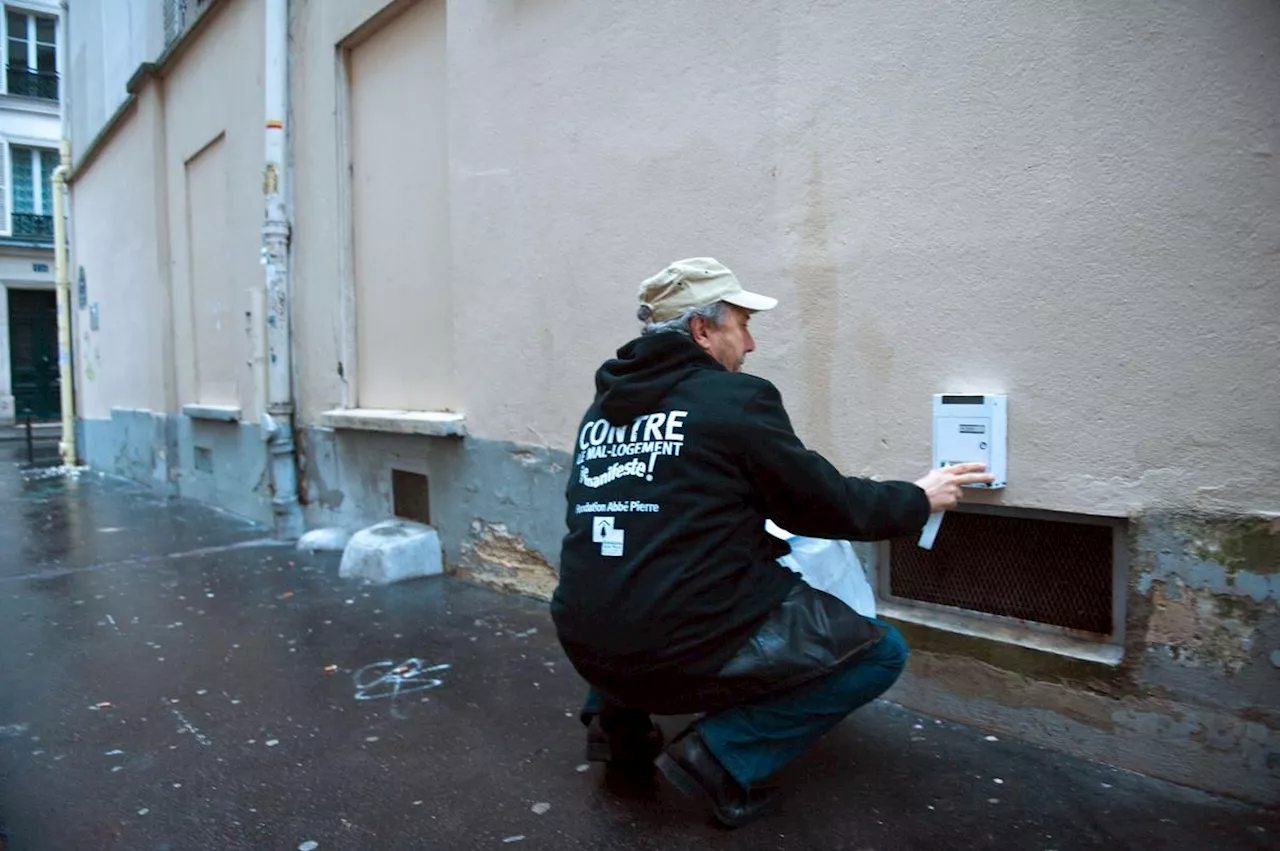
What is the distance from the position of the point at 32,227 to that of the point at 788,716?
24.6 metres

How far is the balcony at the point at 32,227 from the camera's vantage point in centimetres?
2091

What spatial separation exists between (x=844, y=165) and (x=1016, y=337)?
0.88m

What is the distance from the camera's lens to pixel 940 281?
294 cm

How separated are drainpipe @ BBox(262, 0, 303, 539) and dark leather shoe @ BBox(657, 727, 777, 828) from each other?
5.30m

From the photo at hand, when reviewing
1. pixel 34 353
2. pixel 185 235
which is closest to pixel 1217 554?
pixel 185 235

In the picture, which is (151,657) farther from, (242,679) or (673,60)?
(673,60)

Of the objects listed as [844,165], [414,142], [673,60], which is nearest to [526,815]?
[844,165]

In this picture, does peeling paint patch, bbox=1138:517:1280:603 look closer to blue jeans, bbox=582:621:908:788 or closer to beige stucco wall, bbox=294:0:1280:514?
beige stucco wall, bbox=294:0:1280:514

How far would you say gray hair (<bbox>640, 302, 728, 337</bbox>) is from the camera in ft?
8.05

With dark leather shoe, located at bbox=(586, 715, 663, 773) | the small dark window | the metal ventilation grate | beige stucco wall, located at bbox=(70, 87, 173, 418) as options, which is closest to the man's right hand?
the metal ventilation grate

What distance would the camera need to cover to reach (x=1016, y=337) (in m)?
2.78

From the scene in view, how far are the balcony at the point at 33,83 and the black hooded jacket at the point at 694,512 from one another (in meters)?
24.7

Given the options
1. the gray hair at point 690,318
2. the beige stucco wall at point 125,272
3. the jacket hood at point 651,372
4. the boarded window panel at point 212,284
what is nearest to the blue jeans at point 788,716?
the jacket hood at point 651,372

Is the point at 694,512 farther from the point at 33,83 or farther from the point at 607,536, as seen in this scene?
the point at 33,83
